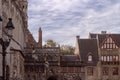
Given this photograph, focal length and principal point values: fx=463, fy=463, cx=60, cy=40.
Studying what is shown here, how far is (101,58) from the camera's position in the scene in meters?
105

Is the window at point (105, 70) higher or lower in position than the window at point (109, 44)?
lower

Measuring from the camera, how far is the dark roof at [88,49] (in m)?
104

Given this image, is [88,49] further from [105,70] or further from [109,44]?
[105,70]

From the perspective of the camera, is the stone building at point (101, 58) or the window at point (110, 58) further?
the window at point (110, 58)

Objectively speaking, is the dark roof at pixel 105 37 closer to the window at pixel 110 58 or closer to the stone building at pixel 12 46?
the window at pixel 110 58

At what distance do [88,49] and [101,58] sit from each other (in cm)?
396

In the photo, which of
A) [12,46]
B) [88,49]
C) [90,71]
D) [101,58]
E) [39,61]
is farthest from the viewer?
[88,49]

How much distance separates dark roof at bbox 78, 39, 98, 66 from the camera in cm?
10431

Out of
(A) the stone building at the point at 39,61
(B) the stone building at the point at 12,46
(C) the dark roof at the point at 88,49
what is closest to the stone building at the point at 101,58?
(C) the dark roof at the point at 88,49

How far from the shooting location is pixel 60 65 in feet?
330

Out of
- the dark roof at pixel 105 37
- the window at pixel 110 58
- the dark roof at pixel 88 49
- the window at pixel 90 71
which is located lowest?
the window at pixel 90 71

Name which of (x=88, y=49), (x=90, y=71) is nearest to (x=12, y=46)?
(x=90, y=71)

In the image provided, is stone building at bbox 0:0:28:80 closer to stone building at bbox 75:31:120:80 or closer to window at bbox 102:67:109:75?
stone building at bbox 75:31:120:80

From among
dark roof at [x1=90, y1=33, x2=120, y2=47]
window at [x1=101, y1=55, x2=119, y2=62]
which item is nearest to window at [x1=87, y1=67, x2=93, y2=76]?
window at [x1=101, y1=55, x2=119, y2=62]
